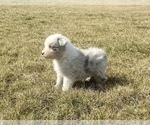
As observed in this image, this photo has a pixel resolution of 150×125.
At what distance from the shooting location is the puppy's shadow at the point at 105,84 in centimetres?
623

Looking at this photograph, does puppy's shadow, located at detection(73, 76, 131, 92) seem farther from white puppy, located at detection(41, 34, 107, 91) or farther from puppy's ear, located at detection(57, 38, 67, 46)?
puppy's ear, located at detection(57, 38, 67, 46)

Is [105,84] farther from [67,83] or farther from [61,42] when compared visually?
[61,42]

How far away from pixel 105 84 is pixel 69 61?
0.87 metres

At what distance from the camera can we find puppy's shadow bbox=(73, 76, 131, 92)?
623 cm

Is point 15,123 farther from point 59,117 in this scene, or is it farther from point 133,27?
point 133,27

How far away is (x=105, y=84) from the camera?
6406 millimetres

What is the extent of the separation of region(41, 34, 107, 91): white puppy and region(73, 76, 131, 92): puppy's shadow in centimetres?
A: 21

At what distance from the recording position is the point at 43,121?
4789mm

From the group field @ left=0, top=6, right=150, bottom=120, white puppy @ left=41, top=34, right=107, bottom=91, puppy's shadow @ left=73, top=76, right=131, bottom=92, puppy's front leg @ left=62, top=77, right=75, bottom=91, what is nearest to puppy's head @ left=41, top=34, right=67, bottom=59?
white puppy @ left=41, top=34, right=107, bottom=91

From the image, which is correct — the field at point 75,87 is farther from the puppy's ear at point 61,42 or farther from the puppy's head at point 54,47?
the puppy's ear at point 61,42

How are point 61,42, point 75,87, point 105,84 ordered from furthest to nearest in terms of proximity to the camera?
point 105,84 → point 75,87 → point 61,42

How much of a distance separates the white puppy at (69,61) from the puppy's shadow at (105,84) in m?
0.21

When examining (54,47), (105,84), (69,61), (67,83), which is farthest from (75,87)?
(54,47)

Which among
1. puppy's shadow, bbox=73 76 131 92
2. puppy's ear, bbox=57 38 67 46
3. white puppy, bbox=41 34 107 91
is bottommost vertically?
puppy's shadow, bbox=73 76 131 92
